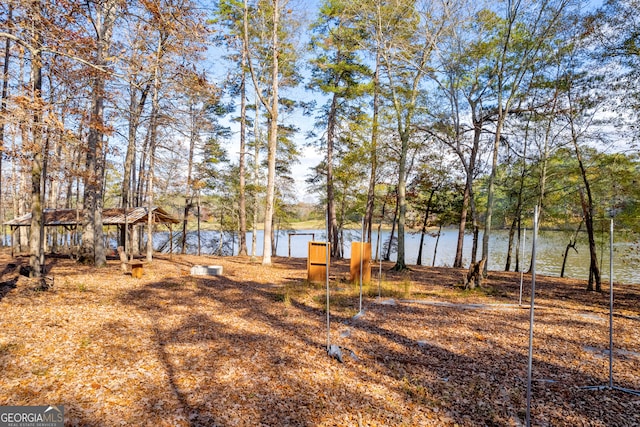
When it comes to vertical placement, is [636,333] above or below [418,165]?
below

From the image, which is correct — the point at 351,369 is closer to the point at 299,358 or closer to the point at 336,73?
the point at 299,358

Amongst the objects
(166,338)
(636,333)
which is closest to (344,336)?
(166,338)

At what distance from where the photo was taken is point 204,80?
272 inches

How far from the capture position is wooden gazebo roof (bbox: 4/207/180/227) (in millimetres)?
15102

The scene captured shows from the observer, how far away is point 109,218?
16.4 m

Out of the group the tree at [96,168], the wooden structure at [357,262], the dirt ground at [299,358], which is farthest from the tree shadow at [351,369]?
the tree at [96,168]

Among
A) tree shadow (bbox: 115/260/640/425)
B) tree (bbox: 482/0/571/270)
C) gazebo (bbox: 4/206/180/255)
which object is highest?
tree (bbox: 482/0/571/270)

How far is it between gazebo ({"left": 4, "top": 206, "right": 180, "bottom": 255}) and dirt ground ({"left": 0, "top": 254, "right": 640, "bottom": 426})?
6.54m

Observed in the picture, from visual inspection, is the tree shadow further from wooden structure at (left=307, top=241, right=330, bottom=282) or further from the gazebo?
the gazebo

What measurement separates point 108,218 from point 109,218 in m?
0.06

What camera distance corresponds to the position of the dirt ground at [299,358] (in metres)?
3.56

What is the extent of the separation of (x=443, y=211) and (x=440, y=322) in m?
16.0

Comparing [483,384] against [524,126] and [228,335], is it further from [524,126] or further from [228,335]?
[524,126]

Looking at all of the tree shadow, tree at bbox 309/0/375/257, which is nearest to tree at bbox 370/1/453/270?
tree at bbox 309/0/375/257
